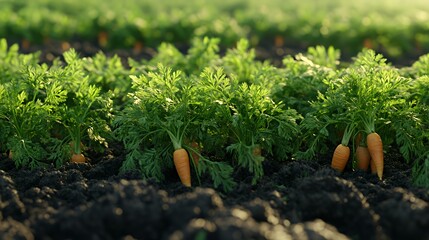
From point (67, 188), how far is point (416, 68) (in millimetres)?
4022

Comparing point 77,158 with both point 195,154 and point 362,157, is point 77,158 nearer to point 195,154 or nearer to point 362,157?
point 195,154

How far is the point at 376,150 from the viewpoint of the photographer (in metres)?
5.41

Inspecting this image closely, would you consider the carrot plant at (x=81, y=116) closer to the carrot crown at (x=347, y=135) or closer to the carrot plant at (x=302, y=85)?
the carrot plant at (x=302, y=85)

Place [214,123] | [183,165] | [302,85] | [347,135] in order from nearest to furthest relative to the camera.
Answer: [183,165], [214,123], [347,135], [302,85]

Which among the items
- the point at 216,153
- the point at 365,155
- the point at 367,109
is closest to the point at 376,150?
the point at 365,155

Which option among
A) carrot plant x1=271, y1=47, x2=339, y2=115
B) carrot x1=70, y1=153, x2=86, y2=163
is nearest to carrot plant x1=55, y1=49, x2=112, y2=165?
carrot x1=70, y1=153, x2=86, y2=163

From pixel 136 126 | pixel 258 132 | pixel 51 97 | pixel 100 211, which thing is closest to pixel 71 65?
pixel 51 97

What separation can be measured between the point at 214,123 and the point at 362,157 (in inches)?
56.9

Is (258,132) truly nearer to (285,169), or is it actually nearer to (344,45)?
(285,169)

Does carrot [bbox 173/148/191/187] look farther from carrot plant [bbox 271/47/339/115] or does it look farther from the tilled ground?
carrot plant [bbox 271/47/339/115]

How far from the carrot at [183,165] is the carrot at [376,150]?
64.4 inches

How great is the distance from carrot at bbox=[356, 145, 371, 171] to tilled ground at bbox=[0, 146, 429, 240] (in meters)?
0.16

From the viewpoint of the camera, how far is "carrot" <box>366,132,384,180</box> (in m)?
5.40

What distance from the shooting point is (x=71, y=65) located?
6.00 m
